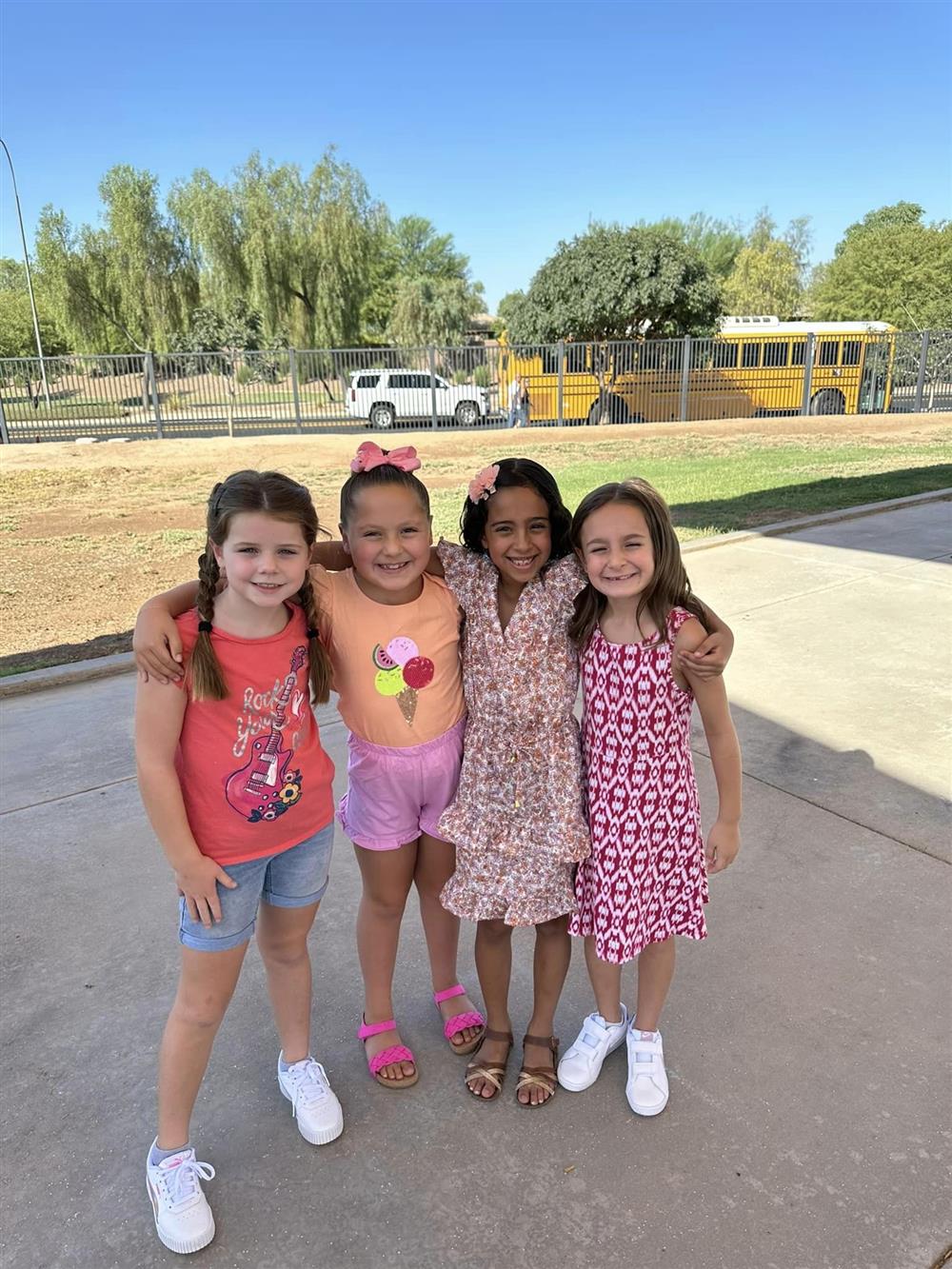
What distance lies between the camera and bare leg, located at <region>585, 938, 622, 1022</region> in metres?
2.00

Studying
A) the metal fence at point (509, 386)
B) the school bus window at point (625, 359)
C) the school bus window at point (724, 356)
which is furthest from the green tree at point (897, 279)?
the school bus window at point (625, 359)

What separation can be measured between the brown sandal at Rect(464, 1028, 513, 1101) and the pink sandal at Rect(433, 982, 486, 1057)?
38 millimetres

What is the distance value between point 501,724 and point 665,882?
51cm

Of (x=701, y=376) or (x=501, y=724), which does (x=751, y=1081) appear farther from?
(x=701, y=376)

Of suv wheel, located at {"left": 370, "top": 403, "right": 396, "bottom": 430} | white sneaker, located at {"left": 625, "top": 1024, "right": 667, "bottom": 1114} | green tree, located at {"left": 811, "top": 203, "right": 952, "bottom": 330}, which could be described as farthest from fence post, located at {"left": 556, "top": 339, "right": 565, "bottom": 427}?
green tree, located at {"left": 811, "top": 203, "right": 952, "bottom": 330}

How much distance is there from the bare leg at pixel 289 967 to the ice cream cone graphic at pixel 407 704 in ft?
1.43

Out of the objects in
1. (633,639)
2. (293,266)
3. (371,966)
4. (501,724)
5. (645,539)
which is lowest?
(371,966)

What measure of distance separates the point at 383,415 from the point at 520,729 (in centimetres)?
2117

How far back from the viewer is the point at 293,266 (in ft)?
99.5

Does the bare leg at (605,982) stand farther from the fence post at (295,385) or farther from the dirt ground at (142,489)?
the fence post at (295,385)

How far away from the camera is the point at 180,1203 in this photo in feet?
5.29

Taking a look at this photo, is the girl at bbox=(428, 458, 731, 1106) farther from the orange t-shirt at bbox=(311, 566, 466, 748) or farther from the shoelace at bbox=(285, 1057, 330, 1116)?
the shoelace at bbox=(285, 1057, 330, 1116)

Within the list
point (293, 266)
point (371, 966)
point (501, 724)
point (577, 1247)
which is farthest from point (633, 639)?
point (293, 266)

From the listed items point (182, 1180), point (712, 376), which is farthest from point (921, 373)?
point (182, 1180)
